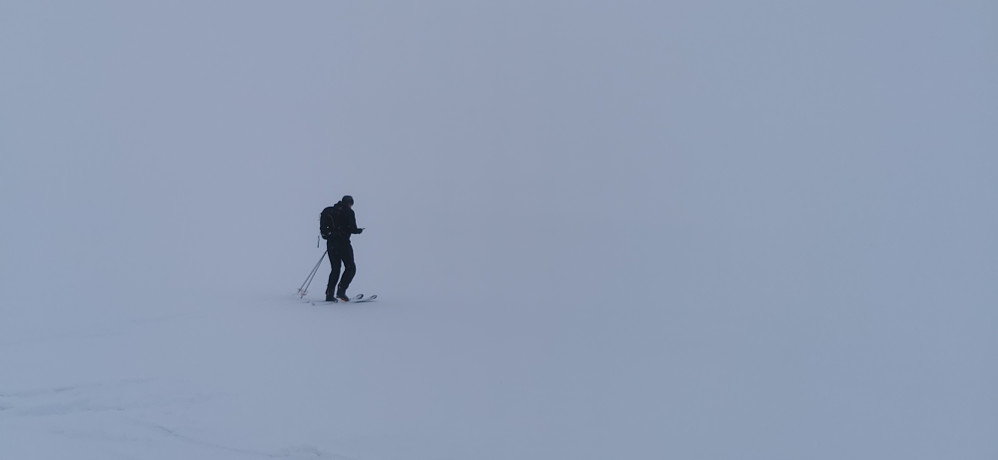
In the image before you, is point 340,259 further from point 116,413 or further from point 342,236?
point 116,413

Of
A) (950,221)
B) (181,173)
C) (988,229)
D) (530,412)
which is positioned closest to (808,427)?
(530,412)

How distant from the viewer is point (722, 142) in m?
78.8

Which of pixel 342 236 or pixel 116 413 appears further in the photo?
pixel 342 236

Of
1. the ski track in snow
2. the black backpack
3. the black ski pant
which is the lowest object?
the ski track in snow

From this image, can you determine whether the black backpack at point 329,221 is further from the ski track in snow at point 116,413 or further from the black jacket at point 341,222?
the ski track in snow at point 116,413

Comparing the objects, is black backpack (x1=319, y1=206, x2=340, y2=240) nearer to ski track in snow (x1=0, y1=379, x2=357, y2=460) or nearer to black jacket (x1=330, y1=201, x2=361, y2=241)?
black jacket (x1=330, y1=201, x2=361, y2=241)

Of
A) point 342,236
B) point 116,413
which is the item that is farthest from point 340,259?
point 116,413

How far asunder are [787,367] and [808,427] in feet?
6.60

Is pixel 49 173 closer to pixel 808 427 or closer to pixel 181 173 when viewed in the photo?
pixel 181 173

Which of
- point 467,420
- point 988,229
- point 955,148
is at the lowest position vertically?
point 467,420

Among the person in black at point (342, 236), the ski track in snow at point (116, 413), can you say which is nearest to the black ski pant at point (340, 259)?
the person in black at point (342, 236)

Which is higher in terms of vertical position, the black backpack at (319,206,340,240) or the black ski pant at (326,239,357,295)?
the black backpack at (319,206,340,240)

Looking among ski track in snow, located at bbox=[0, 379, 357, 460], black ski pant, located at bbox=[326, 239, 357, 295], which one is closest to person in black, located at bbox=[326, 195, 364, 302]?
black ski pant, located at bbox=[326, 239, 357, 295]

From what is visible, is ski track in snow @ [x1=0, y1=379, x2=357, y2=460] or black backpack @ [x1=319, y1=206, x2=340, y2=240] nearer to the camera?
ski track in snow @ [x1=0, y1=379, x2=357, y2=460]
